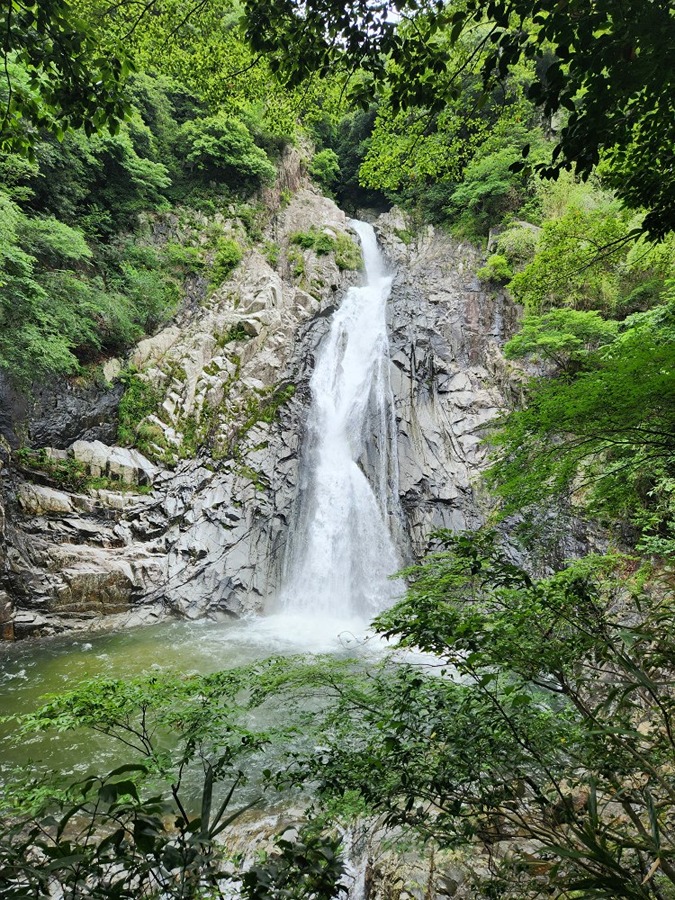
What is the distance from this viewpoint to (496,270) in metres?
14.5

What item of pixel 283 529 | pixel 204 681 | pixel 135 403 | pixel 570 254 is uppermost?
pixel 570 254

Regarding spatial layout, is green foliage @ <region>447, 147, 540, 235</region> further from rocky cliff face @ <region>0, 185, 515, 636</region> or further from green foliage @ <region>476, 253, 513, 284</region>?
green foliage @ <region>476, 253, 513, 284</region>

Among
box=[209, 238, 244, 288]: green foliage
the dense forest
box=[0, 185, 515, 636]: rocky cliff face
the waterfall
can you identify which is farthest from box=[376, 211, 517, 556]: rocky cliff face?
box=[209, 238, 244, 288]: green foliage

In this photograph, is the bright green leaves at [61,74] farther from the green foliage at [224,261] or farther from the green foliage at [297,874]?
the green foliage at [224,261]

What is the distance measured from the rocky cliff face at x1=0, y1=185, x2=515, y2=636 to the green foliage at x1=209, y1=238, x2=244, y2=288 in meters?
0.37

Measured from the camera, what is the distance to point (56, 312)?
10.1 m

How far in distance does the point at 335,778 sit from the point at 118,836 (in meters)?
1.54

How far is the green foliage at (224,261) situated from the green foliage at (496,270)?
30.0ft

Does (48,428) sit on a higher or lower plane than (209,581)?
higher

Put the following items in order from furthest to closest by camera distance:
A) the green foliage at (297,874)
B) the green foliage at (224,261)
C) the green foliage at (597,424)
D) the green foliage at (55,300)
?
the green foliage at (224,261) → the green foliage at (55,300) → the green foliage at (597,424) → the green foliage at (297,874)

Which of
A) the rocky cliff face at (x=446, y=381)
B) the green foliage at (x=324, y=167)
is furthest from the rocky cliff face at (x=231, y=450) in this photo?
the green foliage at (x=324, y=167)

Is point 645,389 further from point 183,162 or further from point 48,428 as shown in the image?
point 183,162

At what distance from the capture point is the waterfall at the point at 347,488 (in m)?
11.1

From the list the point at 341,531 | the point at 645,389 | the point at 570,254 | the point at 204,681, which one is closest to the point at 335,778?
the point at 204,681
